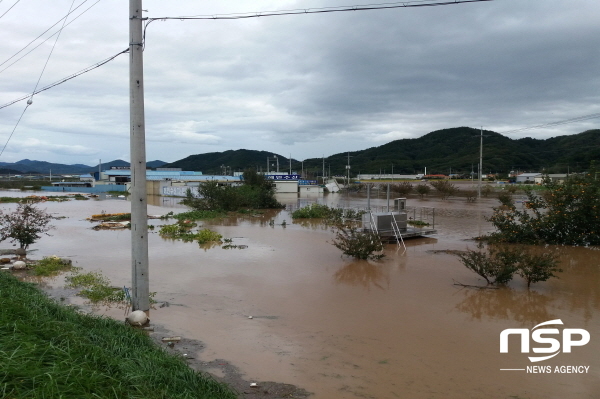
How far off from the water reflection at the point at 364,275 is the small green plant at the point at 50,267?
26.8 ft

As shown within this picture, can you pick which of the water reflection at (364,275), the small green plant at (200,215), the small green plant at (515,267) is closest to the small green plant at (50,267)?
the water reflection at (364,275)

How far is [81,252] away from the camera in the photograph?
58.0 ft

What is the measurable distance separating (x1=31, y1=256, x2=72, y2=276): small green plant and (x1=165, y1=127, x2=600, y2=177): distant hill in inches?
3380

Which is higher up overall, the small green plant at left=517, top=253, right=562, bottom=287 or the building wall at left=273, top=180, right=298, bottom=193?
the building wall at left=273, top=180, right=298, bottom=193

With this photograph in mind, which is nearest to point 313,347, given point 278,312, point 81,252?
point 278,312

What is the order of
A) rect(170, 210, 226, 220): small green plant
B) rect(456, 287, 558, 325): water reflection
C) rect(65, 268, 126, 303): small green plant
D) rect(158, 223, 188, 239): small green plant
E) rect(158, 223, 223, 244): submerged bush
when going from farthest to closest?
1. rect(170, 210, 226, 220): small green plant
2. rect(158, 223, 188, 239): small green plant
3. rect(158, 223, 223, 244): submerged bush
4. rect(65, 268, 126, 303): small green plant
5. rect(456, 287, 558, 325): water reflection

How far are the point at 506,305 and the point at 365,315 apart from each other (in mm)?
3298

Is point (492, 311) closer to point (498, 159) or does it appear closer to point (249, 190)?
point (249, 190)

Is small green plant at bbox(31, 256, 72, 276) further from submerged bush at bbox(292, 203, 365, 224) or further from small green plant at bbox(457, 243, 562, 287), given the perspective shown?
submerged bush at bbox(292, 203, 365, 224)

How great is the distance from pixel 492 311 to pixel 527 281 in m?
2.79

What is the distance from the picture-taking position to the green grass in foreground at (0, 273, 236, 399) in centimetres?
381

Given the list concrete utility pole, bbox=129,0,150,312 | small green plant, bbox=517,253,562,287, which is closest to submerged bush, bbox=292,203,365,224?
small green plant, bbox=517,253,562,287

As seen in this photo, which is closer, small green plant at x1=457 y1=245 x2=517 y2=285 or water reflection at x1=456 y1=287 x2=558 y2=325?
water reflection at x1=456 y1=287 x2=558 y2=325

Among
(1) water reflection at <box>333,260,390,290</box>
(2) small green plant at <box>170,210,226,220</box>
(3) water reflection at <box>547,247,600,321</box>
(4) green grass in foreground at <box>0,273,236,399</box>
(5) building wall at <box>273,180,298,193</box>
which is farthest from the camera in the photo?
(5) building wall at <box>273,180,298,193</box>
